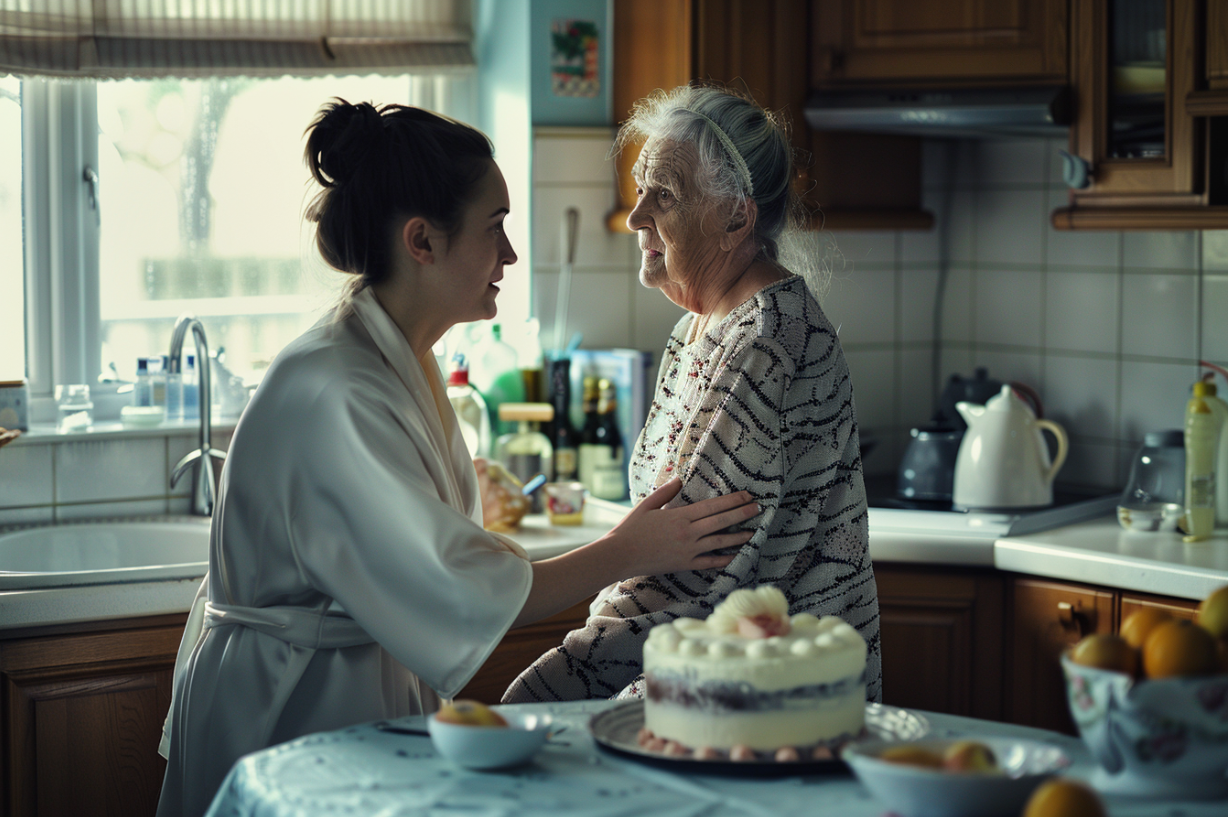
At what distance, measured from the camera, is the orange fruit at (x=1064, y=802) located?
→ 0.84m

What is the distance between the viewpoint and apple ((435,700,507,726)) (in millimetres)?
1109

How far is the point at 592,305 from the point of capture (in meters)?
2.96

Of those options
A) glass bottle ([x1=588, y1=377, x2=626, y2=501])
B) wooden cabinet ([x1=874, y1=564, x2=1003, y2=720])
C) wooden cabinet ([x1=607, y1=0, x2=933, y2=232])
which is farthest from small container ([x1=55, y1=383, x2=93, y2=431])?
wooden cabinet ([x1=874, y1=564, x2=1003, y2=720])

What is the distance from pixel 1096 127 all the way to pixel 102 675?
2059 millimetres

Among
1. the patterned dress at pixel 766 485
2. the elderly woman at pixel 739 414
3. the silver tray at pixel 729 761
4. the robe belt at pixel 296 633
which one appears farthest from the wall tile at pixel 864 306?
the silver tray at pixel 729 761

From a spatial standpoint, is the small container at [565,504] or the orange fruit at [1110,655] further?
the small container at [565,504]

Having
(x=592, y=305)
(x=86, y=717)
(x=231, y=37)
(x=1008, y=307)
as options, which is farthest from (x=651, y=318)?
(x=86, y=717)

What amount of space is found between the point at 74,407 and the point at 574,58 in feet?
4.28

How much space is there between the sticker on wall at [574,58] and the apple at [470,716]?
6.57 feet

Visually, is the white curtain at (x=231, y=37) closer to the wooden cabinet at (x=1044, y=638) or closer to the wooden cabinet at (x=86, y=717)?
the wooden cabinet at (x=86, y=717)

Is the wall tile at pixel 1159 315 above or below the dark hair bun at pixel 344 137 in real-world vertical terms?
below

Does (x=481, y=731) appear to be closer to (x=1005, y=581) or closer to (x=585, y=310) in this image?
(x=1005, y=581)

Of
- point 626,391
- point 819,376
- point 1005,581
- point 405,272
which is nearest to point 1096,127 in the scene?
point 1005,581

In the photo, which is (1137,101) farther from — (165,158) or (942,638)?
(165,158)
